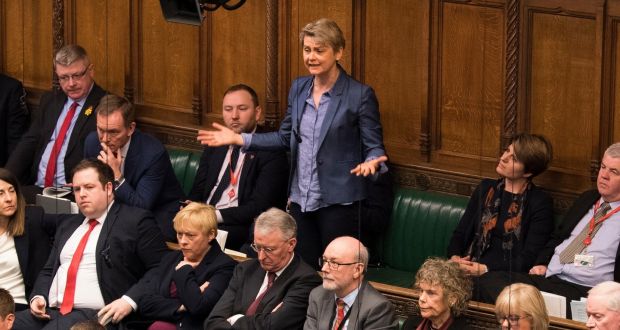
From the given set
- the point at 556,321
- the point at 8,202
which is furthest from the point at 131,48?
the point at 556,321

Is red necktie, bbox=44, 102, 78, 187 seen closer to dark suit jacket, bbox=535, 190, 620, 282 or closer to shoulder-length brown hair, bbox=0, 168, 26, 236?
shoulder-length brown hair, bbox=0, 168, 26, 236

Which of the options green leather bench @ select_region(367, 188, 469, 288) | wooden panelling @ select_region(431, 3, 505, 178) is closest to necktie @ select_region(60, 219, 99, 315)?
green leather bench @ select_region(367, 188, 469, 288)

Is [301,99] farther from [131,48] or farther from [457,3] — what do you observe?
[131,48]

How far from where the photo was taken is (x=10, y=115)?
10.4 m

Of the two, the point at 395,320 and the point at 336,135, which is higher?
the point at 336,135

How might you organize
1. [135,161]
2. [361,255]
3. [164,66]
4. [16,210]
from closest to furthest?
[361,255] → [16,210] → [135,161] → [164,66]

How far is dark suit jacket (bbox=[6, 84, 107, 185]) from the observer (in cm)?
978

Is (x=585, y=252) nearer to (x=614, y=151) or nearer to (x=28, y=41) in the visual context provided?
(x=614, y=151)

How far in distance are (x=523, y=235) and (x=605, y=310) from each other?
Answer: 1377 millimetres

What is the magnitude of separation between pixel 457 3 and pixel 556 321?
2204 millimetres

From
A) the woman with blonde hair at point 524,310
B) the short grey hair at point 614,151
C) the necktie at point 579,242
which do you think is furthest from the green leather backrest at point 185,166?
the woman with blonde hair at point 524,310

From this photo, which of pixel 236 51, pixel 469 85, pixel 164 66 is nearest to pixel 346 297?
pixel 469 85

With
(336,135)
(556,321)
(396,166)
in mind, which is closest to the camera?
(556,321)

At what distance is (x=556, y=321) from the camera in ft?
23.7
